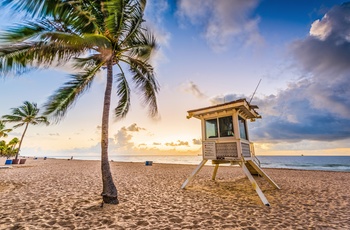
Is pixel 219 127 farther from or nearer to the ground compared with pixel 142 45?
nearer to the ground

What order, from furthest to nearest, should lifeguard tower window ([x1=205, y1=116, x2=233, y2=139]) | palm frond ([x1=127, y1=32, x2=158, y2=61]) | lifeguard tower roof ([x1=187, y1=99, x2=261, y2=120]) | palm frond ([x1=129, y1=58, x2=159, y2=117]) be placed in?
lifeguard tower window ([x1=205, y1=116, x2=233, y2=139]) → palm frond ([x1=129, y1=58, x2=159, y2=117]) → lifeguard tower roof ([x1=187, y1=99, x2=261, y2=120]) → palm frond ([x1=127, y1=32, x2=158, y2=61])

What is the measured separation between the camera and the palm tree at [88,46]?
457 centimetres

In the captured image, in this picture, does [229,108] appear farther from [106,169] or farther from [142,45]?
[106,169]

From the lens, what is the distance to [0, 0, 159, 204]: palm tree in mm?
4570

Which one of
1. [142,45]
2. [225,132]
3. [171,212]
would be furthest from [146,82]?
[171,212]

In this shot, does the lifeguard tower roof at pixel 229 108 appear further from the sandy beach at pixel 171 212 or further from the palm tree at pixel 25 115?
the palm tree at pixel 25 115

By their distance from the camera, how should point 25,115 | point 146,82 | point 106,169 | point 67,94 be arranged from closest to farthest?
point 106,169 → point 67,94 → point 146,82 → point 25,115

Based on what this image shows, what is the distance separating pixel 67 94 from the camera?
6254mm

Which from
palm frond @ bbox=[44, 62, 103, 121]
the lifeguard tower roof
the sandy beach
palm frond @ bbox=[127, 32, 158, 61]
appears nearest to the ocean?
the lifeguard tower roof

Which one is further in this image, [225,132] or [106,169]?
Result: [225,132]

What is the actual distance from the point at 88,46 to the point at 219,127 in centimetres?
613

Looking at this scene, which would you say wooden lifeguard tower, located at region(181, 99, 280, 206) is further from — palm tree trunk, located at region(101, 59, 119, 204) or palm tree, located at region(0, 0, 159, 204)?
palm tree trunk, located at region(101, 59, 119, 204)

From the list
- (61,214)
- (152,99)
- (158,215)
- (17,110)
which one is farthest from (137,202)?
(17,110)

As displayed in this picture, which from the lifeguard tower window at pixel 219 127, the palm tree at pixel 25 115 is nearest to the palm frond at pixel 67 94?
the lifeguard tower window at pixel 219 127
